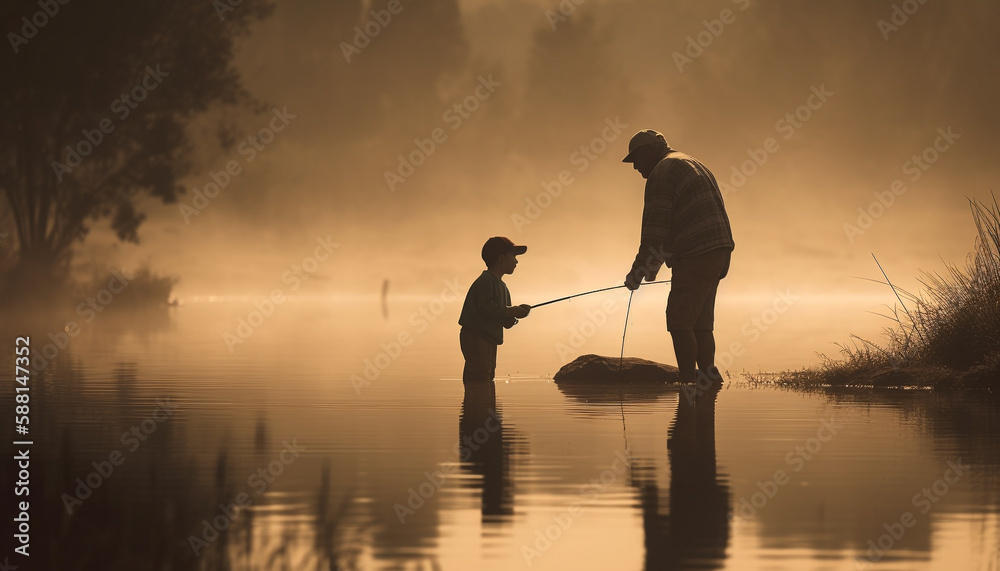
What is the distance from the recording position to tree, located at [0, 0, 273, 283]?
100.0 ft

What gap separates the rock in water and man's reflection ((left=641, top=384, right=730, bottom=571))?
4845 mm

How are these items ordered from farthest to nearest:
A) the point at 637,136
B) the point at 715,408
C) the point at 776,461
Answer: the point at 637,136
the point at 715,408
the point at 776,461

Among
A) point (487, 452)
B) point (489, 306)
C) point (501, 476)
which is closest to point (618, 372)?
point (489, 306)

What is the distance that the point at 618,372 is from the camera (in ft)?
44.8

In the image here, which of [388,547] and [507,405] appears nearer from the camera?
[388,547]

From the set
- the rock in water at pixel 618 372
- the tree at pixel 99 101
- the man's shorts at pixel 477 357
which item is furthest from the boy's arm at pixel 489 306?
the tree at pixel 99 101

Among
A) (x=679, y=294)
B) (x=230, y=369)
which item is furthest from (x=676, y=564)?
(x=230, y=369)

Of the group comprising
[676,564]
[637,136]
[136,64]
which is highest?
[136,64]

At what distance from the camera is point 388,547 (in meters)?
4.99

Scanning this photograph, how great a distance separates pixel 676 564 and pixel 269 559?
1.46 metres

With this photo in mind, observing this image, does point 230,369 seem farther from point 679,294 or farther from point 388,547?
point 388,547

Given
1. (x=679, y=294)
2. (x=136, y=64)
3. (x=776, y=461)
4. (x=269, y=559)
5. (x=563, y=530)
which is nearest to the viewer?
(x=269, y=559)

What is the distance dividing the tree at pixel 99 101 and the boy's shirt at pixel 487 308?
66.5 feet

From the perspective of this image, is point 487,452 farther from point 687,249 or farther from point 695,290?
point 687,249
